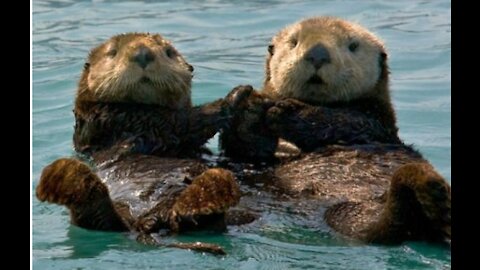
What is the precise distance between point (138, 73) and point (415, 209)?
6.80 feet

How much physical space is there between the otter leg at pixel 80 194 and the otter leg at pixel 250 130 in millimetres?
1391

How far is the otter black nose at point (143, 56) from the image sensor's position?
17.7 feet

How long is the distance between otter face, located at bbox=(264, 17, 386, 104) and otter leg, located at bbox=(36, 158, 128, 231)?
1705 millimetres

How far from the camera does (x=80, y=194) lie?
4172 mm

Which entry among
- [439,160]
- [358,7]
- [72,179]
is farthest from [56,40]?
[72,179]

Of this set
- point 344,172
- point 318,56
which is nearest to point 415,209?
point 344,172

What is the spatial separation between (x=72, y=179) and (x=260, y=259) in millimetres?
842

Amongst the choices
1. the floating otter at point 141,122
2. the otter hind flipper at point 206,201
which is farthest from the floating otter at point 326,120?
the otter hind flipper at point 206,201

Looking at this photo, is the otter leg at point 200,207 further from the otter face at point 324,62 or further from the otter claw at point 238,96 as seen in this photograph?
the otter face at point 324,62

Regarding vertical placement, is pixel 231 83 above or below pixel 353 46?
below

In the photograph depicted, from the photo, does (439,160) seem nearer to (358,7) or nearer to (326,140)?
(326,140)

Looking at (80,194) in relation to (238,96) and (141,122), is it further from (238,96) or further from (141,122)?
(238,96)

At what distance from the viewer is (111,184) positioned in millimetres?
5062

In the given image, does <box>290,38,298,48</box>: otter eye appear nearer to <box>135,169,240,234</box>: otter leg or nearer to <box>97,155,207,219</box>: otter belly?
<box>97,155,207,219</box>: otter belly
